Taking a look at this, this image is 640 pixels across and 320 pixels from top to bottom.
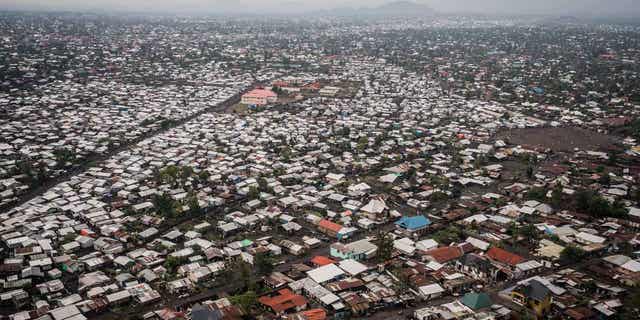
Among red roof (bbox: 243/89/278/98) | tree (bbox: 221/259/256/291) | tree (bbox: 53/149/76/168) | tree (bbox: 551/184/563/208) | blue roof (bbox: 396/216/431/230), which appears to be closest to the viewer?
tree (bbox: 221/259/256/291)

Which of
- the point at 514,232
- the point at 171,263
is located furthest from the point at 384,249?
the point at 171,263

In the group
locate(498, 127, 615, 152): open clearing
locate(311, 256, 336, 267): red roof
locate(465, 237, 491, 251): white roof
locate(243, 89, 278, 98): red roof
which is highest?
locate(243, 89, 278, 98): red roof

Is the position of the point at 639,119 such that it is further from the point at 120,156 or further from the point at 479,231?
the point at 120,156

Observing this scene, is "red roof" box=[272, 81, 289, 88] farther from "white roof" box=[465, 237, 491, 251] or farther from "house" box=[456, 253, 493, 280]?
"house" box=[456, 253, 493, 280]

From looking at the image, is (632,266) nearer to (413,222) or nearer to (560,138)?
(413,222)

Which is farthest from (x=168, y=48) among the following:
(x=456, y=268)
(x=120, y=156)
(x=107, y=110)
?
(x=456, y=268)

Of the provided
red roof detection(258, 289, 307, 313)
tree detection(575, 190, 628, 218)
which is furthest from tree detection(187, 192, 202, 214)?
tree detection(575, 190, 628, 218)
